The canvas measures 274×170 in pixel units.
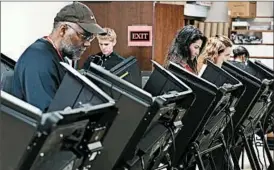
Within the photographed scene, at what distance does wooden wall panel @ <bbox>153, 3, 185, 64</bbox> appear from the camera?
6707 millimetres

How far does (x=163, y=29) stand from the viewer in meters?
6.79

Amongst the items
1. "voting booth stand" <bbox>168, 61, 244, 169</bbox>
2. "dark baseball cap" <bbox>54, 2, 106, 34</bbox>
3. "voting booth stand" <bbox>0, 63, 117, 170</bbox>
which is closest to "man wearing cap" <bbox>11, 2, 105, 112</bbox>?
"dark baseball cap" <bbox>54, 2, 106, 34</bbox>

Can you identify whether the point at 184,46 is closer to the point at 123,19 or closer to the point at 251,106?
the point at 251,106

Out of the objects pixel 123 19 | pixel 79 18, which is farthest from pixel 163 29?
pixel 79 18

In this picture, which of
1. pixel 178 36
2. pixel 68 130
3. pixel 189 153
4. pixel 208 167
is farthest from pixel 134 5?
pixel 68 130

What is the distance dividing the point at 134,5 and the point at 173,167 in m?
3.08

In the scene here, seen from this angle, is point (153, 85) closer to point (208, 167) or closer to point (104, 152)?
point (104, 152)

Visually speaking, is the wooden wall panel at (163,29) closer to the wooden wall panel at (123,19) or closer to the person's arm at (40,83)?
the wooden wall panel at (123,19)

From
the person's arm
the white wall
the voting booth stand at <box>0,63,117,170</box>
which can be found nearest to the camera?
the voting booth stand at <box>0,63,117,170</box>

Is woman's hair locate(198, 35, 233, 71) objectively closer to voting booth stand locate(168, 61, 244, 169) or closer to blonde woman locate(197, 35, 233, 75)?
→ blonde woman locate(197, 35, 233, 75)

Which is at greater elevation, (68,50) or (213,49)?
(68,50)

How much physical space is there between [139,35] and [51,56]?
12.6ft

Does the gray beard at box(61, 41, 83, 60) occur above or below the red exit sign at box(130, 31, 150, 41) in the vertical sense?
above

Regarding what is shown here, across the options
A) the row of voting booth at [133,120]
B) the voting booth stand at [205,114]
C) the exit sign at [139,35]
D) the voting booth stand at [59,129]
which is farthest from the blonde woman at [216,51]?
the voting booth stand at [59,129]
